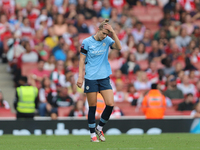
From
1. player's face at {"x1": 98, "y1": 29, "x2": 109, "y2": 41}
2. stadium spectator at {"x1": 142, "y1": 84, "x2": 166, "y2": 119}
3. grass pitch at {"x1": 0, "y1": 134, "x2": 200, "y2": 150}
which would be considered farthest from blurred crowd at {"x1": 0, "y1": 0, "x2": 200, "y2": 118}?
player's face at {"x1": 98, "y1": 29, "x2": 109, "y2": 41}

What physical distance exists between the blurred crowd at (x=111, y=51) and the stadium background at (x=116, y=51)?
1.1 inches

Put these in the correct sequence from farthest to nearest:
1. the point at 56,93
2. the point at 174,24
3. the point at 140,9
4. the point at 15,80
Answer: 1. the point at 140,9
2. the point at 174,24
3. the point at 15,80
4. the point at 56,93

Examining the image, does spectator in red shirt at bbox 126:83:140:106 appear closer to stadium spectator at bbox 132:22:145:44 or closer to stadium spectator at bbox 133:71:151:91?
stadium spectator at bbox 133:71:151:91

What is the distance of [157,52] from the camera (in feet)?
52.2

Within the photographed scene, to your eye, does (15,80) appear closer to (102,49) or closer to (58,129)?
(58,129)

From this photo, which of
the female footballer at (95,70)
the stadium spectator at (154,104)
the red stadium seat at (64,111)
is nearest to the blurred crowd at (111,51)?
the red stadium seat at (64,111)

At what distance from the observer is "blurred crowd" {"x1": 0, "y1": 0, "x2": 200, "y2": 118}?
13719 millimetres

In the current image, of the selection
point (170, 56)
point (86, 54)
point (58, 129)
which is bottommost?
point (58, 129)

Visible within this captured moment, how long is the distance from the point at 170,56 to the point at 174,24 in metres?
1.89

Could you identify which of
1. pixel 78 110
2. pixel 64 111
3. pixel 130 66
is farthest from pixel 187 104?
pixel 64 111

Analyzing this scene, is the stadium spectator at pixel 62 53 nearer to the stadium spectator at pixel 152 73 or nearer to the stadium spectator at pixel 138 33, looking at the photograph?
the stadium spectator at pixel 152 73

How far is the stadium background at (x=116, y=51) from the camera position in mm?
13594

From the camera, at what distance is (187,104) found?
43.5 feet

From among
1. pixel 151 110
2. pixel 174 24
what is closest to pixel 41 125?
pixel 151 110
